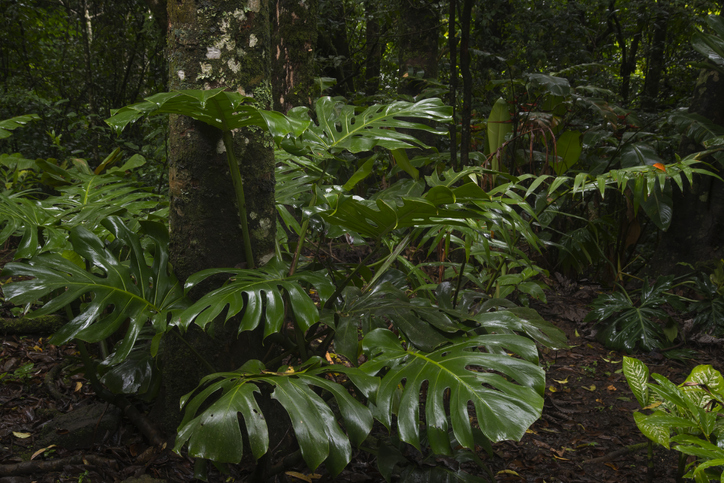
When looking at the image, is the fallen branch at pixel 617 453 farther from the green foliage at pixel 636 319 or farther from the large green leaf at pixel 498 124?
the large green leaf at pixel 498 124

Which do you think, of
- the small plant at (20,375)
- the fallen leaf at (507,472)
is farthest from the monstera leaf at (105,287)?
the fallen leaf at (507,472)

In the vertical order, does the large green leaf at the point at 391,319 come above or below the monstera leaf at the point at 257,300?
below

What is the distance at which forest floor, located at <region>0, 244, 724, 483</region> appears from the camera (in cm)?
141

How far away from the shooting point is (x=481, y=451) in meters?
1.73

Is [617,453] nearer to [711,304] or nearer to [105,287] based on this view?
[711,304]

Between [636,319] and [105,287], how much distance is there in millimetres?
2909

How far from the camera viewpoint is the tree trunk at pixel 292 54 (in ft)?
10.6

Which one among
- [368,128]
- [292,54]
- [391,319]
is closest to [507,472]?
[391,319]

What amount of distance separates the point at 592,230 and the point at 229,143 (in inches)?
123

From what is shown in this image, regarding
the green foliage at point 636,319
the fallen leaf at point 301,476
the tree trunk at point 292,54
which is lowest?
the green foliage at point 636,319

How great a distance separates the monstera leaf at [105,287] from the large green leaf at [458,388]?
60 centimetres

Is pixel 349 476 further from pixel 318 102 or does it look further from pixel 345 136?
pixel 318 102

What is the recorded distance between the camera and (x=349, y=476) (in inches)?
58.2

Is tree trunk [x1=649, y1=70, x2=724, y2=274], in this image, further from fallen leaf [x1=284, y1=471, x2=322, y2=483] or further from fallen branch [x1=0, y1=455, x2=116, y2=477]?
fallen branch [x1=0, y1=455, x2=116, y2=477]
